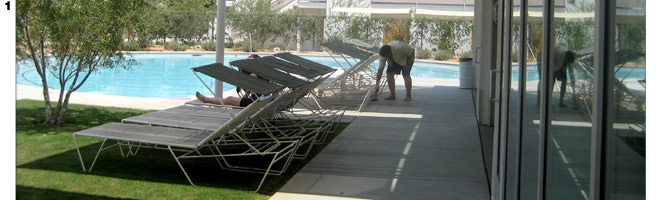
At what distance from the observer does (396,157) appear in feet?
19.9

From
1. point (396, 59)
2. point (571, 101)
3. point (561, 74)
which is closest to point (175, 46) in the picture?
point (396, 59)

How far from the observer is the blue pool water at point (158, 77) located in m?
14.8

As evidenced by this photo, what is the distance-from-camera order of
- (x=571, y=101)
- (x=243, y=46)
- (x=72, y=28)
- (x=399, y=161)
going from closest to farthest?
(x=571, y=101), (x=399, y=161), (x=72, y=28), (x=243, y=46)

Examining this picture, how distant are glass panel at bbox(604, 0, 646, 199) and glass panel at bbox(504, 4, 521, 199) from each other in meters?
1.60

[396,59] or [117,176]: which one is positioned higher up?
[396,59]

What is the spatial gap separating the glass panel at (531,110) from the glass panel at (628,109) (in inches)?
38.9

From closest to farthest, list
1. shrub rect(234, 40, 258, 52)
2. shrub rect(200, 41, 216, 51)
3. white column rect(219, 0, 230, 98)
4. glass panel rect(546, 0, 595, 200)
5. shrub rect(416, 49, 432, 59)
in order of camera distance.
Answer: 1. glass panel rect(546, 0, 595, 200)
2. white column rect(219, 0, 230, 98)
3. shrub rect(416, 49, 432, 59)
4. shrub rect(200, 41, 216, 51)
5. shrub rect(234, 40, 258, 52)

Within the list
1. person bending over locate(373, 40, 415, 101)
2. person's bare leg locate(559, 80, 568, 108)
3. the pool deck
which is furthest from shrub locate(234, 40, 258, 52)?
person's bare leg locate(559, 80, 568, 108)

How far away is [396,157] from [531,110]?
146 inches

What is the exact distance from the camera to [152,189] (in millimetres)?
4598

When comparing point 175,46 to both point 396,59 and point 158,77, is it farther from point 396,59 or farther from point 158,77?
point 396,59

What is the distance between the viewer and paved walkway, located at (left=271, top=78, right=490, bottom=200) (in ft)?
15.5

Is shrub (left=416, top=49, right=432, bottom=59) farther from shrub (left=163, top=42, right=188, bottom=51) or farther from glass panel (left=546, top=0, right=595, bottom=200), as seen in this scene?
glass panel (left=546, top=0, right=595, bottom=200)

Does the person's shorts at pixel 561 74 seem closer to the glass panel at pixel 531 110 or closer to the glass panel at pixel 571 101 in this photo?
the glass panel at pixel 571 101
